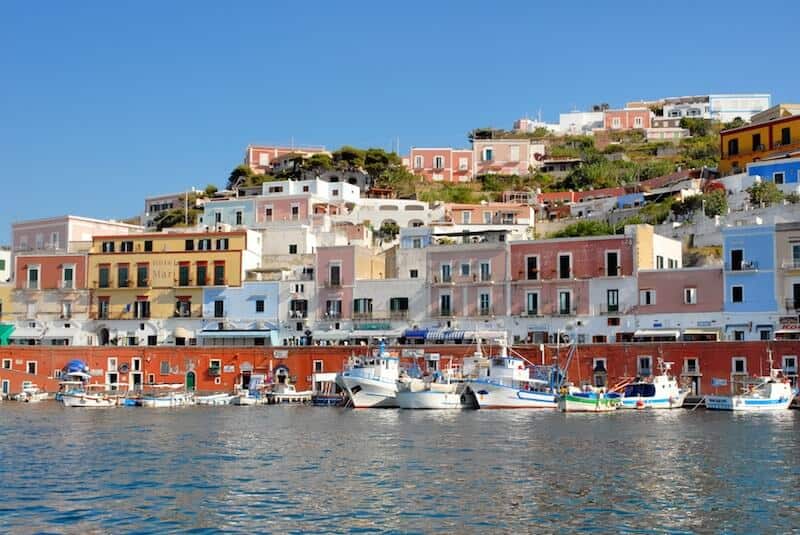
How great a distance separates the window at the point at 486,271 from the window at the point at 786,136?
3082 centimetres

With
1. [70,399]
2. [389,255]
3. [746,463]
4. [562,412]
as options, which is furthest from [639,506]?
[389,255]

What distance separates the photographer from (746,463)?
36.5 m

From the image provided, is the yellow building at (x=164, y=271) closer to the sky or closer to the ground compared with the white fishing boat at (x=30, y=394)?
closer to the sky

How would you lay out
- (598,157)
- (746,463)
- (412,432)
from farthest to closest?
(598,157) → (412,432) → (746,463)

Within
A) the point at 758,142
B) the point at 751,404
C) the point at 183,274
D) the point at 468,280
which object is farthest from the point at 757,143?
the point at 183,274

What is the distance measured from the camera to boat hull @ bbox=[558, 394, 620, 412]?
60.1 meters

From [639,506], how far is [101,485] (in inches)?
631

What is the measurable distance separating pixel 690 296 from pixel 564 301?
8.17 meters

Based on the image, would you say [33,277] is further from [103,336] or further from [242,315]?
[242,315]

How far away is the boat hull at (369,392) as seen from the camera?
6444cm

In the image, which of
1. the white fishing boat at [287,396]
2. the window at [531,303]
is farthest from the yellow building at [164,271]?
the window at [531,303]

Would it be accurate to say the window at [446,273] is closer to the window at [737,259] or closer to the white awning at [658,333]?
the white awning at [658,333]

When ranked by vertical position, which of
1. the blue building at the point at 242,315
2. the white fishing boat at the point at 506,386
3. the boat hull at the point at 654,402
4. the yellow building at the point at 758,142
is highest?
the yellow building at the point at 758,142

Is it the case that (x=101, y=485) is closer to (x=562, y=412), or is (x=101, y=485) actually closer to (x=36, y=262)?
(x=562, y=412)
